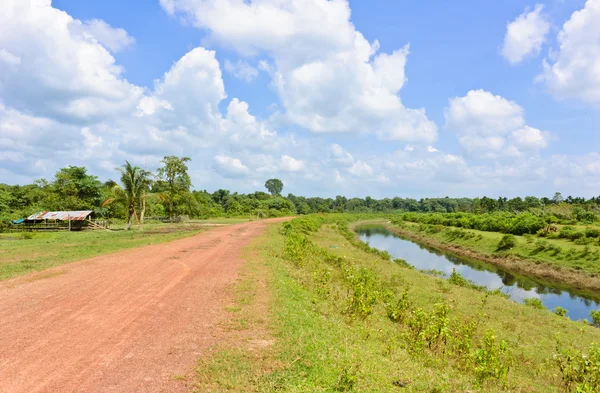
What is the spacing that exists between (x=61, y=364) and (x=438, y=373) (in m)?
6.80

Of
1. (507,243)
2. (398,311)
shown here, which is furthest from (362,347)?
(507,243)

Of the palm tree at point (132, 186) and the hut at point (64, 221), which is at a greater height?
the palm tree at point (132, 186)

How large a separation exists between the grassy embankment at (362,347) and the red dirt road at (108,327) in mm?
698

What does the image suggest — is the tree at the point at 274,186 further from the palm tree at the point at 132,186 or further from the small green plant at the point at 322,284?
the small green plant at the point at 322,284

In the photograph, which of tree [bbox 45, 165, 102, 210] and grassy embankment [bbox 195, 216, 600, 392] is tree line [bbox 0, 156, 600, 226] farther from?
grassy embankment [bbox 195, 216, 600, 392]

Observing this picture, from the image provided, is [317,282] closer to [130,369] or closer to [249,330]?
[249,330]

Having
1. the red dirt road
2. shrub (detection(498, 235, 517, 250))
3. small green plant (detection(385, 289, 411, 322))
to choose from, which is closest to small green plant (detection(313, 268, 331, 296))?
small green plant (detection(385, 289, 411, 322))

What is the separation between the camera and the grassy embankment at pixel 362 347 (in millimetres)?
5445

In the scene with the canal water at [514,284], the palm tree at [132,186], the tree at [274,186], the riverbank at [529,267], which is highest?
the tree at [274,186]

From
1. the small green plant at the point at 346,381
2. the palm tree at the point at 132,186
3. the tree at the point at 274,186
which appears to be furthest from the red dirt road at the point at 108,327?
the tree at the point at 274,186

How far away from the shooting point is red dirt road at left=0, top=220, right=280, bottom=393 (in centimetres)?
504

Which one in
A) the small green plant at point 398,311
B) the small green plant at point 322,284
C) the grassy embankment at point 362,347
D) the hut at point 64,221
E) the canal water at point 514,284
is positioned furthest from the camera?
the hut at point 64,221

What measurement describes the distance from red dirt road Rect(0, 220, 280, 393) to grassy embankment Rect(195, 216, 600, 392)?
698mm

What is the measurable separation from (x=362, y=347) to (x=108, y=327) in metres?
5.44
